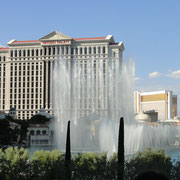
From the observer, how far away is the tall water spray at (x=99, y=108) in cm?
4941

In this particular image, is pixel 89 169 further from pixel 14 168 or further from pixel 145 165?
pixel 14 168

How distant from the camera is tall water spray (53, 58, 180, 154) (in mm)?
49406

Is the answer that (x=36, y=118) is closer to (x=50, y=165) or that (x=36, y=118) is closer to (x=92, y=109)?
(x=92, y=109)

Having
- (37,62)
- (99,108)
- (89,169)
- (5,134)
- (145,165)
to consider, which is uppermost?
(37,62)

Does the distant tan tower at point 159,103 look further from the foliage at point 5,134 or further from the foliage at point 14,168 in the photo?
the foliage at point 14,168

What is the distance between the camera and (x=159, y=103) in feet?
527

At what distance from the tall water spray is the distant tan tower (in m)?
41.1

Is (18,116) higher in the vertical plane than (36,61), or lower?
lower

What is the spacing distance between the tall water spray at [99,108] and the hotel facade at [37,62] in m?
2.99

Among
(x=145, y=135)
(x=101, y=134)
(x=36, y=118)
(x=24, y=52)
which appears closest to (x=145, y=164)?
(x=101, y=134)

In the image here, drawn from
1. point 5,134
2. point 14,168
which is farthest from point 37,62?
point 14,168

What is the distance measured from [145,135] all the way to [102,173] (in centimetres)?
4060

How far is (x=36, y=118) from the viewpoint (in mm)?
103688

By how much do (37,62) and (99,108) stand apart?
1229 inches
